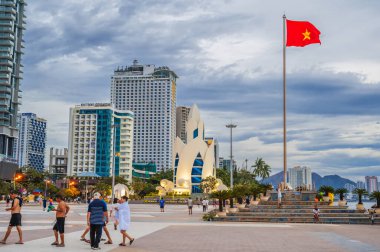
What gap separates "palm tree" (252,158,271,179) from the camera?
469 ft

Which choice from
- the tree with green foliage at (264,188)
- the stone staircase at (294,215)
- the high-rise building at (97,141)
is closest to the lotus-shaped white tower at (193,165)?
the high-rise building at (97,141)

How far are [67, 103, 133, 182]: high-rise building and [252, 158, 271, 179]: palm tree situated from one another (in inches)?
1907

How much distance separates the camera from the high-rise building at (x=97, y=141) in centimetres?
16512

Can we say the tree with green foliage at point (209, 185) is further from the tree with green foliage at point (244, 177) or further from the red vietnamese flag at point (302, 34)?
the red vietnamese flag at point (302, 34)

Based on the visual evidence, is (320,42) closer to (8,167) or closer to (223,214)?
(223,214)

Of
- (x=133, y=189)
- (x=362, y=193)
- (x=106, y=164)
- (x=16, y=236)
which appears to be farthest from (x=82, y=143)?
(x=16, y=236)

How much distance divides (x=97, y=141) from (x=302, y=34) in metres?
137

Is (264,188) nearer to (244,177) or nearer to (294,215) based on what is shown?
(294,215)

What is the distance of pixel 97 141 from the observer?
166125 millimetres

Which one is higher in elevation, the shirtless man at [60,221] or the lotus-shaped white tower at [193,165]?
the lotus-shaped white tower at [193,165]

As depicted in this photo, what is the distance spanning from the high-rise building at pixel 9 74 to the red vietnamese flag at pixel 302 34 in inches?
3694

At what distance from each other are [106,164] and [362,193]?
5274 inches

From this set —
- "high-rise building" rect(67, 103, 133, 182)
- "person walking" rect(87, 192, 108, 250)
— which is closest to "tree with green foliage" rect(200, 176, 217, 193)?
"high-rise building" rect(67, 103, 133, 182)

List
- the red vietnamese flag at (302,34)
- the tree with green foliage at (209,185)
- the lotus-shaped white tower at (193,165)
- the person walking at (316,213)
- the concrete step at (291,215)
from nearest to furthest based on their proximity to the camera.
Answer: the person walking at (316,213), the concrete step at (291,215), the red vietnamese flag at (302,34), the tree with green foliage at (209,185), the lotus-shaped white tower at (193,165)
